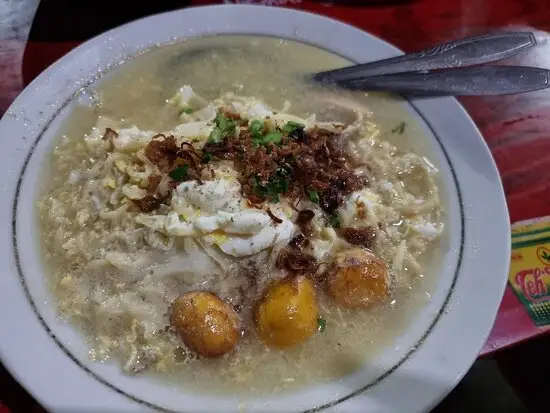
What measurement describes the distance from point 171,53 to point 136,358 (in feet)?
4.56

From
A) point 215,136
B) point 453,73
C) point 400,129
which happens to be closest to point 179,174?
point 215,136

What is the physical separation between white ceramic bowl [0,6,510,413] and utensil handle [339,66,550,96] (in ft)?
0.22

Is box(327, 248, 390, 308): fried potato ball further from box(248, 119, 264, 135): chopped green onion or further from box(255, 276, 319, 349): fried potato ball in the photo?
box(248, 119, 264, 135): chopped green onion

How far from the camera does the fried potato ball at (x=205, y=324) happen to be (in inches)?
67.6

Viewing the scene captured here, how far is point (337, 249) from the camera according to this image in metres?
1.99

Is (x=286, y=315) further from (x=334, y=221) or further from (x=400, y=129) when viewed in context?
(x=400, y=129)

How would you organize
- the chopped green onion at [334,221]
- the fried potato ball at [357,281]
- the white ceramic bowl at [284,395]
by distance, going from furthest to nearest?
the chopped green onion at [334,221] < the fried potato ball at [357,281] < the white ceramic bowl at [284,395]

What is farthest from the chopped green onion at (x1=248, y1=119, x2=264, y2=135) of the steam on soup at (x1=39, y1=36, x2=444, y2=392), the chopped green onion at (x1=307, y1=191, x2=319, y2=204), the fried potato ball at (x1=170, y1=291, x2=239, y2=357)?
the fried potato ball at (x1=170, y1=291, x2=239, y2=357)

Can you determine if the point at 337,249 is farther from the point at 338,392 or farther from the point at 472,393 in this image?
the point at 472,393

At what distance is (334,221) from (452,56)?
3.17 ft

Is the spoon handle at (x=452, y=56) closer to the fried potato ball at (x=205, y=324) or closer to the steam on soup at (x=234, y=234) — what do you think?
the steam on soup at (x=234, y=234)

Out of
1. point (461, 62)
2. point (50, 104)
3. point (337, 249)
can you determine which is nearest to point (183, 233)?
point (337, 249)

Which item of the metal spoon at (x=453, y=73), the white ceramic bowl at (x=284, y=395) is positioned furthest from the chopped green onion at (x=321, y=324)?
the metal spoon at (x=453, y=73)

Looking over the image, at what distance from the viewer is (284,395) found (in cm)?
168
